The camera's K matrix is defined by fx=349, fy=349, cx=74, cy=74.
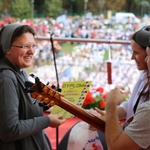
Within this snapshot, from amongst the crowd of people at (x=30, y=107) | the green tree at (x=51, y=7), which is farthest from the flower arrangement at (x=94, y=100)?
→ the green tree at (x=51, y=7)

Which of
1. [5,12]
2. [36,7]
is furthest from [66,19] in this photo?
[5,12]

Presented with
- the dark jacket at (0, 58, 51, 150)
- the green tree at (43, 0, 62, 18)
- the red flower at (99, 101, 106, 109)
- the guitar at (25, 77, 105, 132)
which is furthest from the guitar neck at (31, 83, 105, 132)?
the green tree at (43, 0, 62, 18)

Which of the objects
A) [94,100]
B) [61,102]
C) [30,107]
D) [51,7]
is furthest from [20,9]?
[61,102]

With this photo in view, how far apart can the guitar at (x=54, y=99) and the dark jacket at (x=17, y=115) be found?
0.20 metres

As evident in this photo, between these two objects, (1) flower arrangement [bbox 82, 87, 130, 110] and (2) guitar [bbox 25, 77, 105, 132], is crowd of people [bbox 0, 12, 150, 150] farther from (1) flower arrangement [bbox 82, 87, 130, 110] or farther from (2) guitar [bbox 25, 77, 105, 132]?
(1) flower arrangement [bbox 82, 87, 130, 110]

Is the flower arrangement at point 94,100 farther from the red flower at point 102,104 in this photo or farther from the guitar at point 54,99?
the guitar at point 54,99

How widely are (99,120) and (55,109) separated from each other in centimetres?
27

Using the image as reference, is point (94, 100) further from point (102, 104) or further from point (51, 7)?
point (51, 7)

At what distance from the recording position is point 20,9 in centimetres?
1593

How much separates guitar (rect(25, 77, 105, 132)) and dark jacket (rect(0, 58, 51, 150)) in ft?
0.66

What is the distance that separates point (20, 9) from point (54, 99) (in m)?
15.1

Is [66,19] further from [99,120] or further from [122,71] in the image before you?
[99,120]

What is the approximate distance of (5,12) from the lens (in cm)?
1586

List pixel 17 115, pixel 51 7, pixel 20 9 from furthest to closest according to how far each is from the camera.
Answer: pixel 51 7 → pixel 20 9 → pixel 17 115
